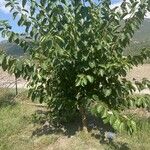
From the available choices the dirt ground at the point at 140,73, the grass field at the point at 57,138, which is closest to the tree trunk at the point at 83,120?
the grass field at the point at 57,138

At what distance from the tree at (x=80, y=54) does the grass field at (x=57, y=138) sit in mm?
504

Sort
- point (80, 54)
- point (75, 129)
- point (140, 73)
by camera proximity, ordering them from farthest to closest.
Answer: point (140, 73) < point (75, 129) < point (80, 54)

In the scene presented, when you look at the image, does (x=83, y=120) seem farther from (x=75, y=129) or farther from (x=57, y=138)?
(x=57, y=138)

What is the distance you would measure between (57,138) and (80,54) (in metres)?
1.62

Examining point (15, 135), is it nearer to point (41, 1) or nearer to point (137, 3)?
point (41, 1)

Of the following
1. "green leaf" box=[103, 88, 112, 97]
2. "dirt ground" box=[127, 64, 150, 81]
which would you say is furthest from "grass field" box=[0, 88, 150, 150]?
"dirt ground" box=[127, 64, 150, 81]

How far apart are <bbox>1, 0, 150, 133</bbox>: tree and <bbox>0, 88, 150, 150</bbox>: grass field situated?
504 millimetres

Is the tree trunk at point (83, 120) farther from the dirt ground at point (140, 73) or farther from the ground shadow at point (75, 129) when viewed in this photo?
the dirt ground at point (140, 73)

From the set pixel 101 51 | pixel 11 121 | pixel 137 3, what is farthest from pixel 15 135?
pixel 137 3

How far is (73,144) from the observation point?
7828 mm

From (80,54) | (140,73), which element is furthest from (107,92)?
(140,73)

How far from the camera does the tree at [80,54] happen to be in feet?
23.8

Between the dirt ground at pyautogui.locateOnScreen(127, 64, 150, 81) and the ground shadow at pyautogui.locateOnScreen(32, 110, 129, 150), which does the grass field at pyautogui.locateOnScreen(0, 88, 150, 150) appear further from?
the dirt ground at pyautogui.locateOnScreen(127, 64, 150, 81)

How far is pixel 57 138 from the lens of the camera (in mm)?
8086
